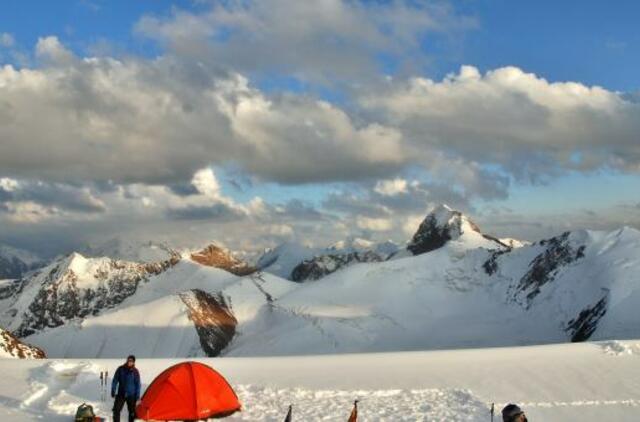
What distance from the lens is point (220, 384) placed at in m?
24.9

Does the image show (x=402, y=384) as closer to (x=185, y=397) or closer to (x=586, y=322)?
(x=185, y=397)

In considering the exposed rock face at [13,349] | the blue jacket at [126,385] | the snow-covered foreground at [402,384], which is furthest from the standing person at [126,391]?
the exposed rock face at [13,349]

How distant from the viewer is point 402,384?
3544 cm

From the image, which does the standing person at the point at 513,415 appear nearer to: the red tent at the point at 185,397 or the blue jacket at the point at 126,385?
the red tent at the point at 185,397

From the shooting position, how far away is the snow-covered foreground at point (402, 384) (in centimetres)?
2820

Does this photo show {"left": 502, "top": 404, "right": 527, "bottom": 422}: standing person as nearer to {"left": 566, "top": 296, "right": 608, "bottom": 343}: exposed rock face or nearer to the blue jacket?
the blue jacket

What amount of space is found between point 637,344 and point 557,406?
60.0ft

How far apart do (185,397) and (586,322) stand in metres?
159

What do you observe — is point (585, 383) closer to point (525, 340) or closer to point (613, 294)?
point (613, 294)

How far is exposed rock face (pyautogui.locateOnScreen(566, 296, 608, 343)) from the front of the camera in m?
151

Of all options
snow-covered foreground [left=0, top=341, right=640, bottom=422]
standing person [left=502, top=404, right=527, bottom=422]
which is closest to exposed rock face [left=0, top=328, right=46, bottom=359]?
snow-covered foreground [left=0, top=341, right=640, bottom=422]

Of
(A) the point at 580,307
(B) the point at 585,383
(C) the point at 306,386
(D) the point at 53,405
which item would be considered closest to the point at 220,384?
(D) the point at 53,405

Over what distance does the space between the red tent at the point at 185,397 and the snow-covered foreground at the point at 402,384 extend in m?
2.48

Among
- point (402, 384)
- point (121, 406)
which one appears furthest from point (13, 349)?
point (121, 406)
